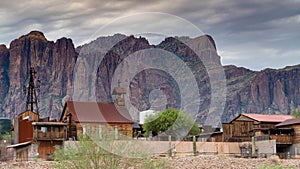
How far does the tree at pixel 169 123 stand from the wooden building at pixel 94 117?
7.62m

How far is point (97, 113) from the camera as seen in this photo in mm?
68000

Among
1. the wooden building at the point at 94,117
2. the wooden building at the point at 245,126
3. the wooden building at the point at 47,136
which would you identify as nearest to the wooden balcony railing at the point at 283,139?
the wooden building at the point at 245,126

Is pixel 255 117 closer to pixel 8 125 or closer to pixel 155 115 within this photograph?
pixel 155 115

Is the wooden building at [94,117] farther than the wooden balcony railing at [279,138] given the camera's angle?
Yes

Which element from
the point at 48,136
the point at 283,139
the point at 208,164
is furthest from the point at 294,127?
the point at 48,136

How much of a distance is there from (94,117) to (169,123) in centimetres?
1525

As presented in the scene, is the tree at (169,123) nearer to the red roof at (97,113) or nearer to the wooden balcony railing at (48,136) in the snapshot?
the red roof at (97,113)

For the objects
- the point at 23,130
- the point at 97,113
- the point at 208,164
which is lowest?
the point at 208,164

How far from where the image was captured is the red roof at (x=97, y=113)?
2611 inches

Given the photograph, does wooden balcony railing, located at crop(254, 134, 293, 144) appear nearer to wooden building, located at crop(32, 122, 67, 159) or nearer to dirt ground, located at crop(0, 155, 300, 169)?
dirt ground, located at crop(0, 155, 300, 169)

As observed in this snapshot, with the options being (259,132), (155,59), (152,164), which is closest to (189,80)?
(155,59)

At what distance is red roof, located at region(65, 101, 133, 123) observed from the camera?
2611 inches

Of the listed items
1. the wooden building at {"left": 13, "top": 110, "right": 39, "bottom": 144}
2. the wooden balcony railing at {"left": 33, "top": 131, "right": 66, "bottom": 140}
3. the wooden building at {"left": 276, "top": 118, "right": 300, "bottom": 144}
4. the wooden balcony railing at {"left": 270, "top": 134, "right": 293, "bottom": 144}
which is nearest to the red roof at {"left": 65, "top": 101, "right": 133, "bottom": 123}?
the wooden building at {"left": 13, "top": 110, "right": 39, "bottom": 144}

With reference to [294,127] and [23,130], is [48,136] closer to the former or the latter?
[23,130]
